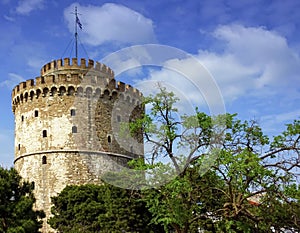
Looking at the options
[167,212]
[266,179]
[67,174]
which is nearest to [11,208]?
[167,212]

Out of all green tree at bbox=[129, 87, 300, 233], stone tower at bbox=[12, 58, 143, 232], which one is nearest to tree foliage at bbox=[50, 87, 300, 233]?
green tree at bbox=[129, 87, 300, 233]

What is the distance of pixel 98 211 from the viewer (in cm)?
2552

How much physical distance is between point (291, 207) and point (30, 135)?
2054cm

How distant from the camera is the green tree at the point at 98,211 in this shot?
2417 centimetres

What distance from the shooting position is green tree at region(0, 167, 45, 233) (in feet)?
57.6

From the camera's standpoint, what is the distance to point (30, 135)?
31109mm

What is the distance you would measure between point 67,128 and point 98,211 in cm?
722

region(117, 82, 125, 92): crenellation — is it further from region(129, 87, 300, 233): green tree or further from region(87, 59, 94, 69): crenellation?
region(129, 87, 300, 233): green tree

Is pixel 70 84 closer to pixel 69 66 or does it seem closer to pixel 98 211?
pixel 69 66

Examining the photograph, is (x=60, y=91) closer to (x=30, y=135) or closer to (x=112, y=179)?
(x=30, y=135)

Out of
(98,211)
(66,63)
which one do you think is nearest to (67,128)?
(66,63)

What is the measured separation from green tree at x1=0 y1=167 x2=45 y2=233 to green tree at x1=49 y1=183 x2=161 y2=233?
5.31m

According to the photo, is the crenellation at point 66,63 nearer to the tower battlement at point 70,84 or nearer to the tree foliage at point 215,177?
the tower battlement at point 70,84

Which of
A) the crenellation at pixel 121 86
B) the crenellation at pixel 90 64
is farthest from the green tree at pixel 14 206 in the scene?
the crenellation at pixel 121 86
